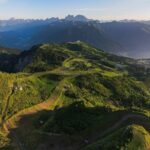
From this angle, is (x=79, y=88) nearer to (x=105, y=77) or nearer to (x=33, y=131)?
(x=105, y=77)

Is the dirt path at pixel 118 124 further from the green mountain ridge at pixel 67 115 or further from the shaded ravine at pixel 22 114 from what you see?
the shaded ravine at pixel 22 114

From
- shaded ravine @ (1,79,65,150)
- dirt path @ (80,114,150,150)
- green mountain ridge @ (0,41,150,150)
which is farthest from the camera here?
shaded ravine @ (1,79,65,150)

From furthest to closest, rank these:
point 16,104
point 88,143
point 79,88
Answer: point 79,88 < point 16,104 < point 88,143

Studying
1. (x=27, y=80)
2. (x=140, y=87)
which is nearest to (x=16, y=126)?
(x=27, y=80)

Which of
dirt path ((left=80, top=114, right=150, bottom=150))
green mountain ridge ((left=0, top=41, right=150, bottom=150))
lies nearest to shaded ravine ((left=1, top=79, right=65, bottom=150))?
green mountain ridge ((left=0, top=41, right=150, bottom=150))

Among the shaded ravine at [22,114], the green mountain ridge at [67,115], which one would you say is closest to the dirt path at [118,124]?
the green mountain ridge at [67,115]

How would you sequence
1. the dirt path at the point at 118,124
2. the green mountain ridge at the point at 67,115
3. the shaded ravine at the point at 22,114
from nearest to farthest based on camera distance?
the green mountain ridge at the point at 67,115, the dirt path at the point at 118,124, the shaded ravine at the point at 22,114

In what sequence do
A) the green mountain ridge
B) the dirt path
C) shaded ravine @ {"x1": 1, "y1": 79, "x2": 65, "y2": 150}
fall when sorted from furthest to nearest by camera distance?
shaded ravine @ {"x1": 1, "y1": 79, "x2": 65, "y2": 150} < the dirt path < the green mountain ridge

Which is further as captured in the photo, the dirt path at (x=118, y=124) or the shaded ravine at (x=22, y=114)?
the shaded ravine at (x=22, y=114)

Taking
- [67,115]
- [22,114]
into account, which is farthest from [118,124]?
[22,114]

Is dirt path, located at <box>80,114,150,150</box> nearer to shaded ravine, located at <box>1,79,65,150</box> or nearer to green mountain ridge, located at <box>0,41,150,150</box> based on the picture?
green mountain ridge, located at <box>0,41,150,150</box>

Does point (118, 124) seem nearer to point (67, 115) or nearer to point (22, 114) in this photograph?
point (67, 115)
